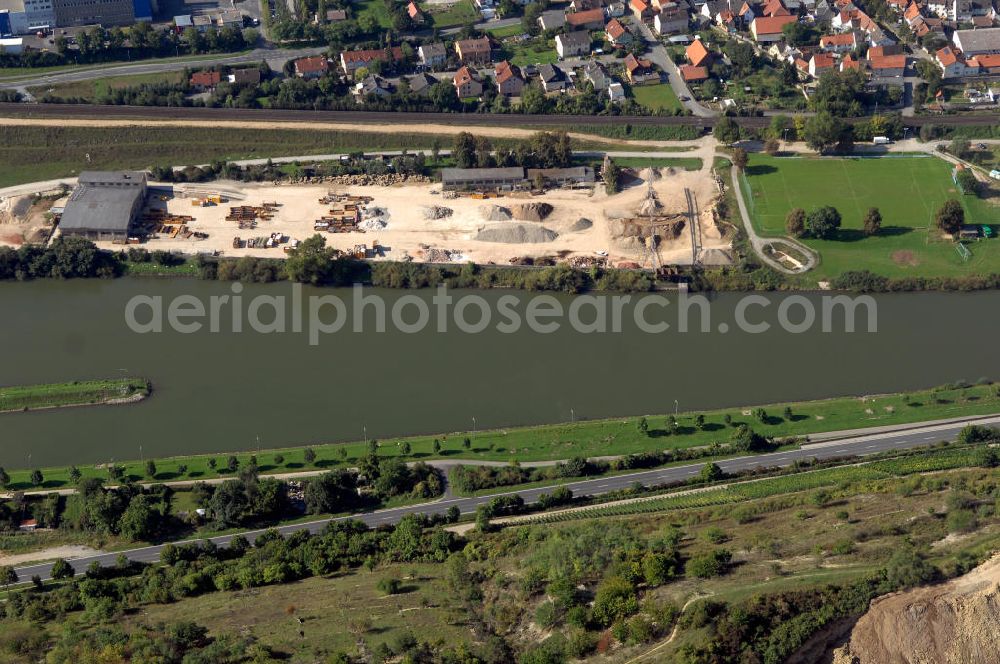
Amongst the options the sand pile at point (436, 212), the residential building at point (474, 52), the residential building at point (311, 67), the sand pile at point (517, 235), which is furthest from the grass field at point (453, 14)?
the sand pile at point (517, 235)

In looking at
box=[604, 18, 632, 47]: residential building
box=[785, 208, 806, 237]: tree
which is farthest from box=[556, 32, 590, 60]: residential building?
box=[785, 208, 806, 237]: tree

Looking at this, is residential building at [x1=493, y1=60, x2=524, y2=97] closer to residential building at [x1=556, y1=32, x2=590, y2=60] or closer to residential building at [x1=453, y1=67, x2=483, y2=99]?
residential building at [x1=453, y1=67, x2=483, y2=99]

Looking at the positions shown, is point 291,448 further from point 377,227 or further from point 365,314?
point 377,227

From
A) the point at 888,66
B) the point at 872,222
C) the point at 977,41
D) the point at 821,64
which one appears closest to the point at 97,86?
the point at 821,64

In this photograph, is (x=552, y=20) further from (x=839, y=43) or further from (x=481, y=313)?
(x=481, y=313)

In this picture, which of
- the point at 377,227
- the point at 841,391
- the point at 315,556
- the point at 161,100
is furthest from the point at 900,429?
the point at 161,100

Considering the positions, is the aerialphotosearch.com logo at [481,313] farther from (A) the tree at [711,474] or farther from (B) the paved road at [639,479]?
(A) the tree at [711,474]
